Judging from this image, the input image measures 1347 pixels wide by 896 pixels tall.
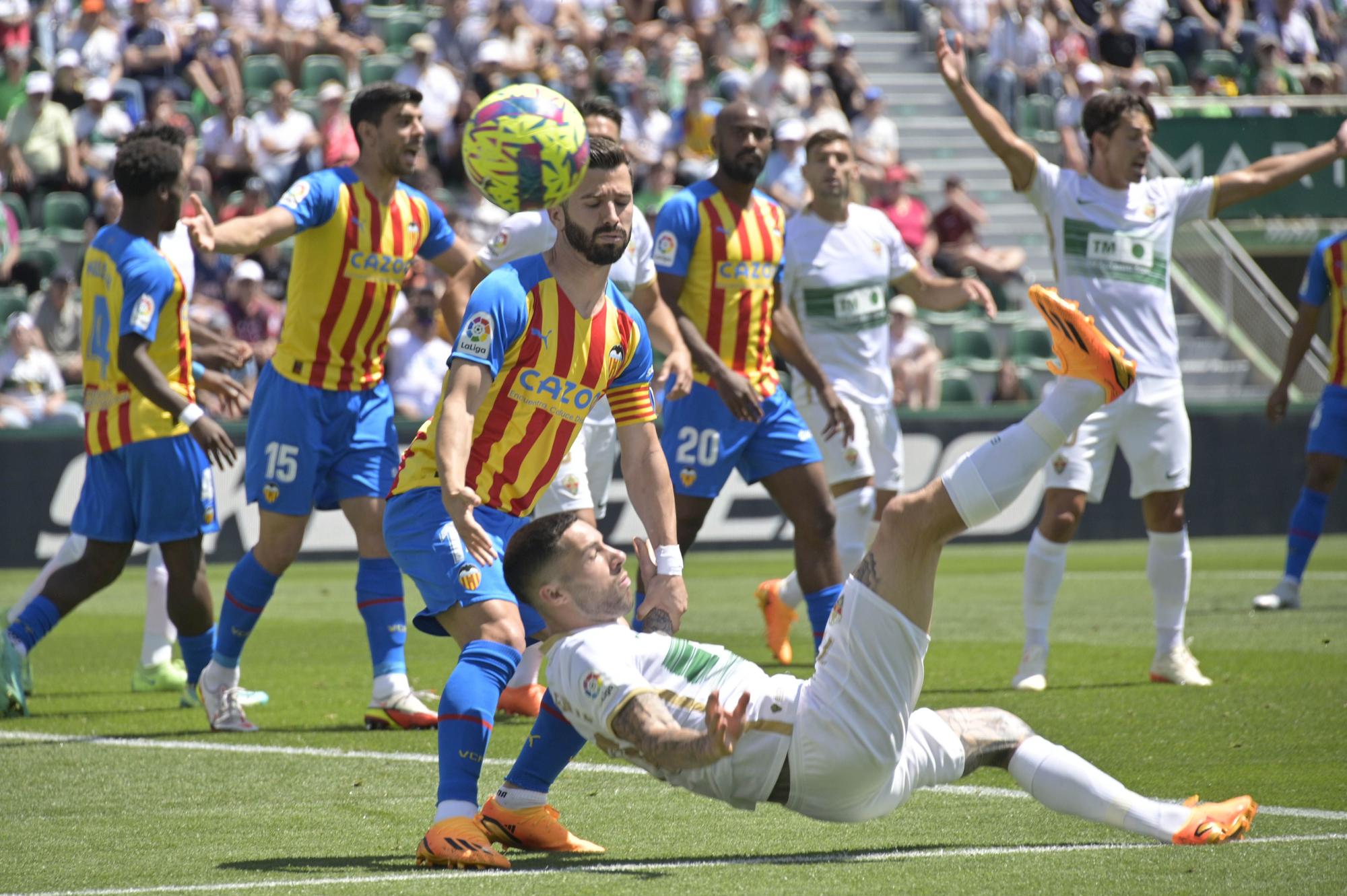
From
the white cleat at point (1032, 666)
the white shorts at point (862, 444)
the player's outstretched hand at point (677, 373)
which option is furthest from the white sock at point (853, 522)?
the player's outstretched hand at point (677, 373)

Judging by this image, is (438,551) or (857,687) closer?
(857,687)

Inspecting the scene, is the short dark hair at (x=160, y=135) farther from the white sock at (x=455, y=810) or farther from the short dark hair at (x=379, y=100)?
the white sock at (x=455, y=810)

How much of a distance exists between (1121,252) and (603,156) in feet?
13.2

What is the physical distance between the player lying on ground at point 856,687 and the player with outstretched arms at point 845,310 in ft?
15.9

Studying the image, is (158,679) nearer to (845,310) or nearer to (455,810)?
(845,310)

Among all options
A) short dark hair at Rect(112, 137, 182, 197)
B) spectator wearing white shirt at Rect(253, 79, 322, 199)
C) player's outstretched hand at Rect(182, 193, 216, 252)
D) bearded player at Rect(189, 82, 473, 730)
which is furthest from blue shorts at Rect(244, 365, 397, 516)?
spectator wearing white shirt at Rect(253, 79, 322, 199)

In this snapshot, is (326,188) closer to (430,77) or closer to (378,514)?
(378,514)

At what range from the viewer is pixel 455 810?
484cm

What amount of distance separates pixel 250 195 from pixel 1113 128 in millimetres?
Result: 10937

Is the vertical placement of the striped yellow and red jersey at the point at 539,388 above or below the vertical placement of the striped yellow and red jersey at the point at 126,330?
above

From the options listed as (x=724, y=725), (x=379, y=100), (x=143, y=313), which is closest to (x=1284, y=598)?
(x=379, y=100)

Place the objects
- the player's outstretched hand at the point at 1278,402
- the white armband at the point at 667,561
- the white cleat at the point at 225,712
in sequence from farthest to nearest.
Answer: the player's outstretched hand at the point at 1278,402 < the white cleat at the point at 225,712 < the white armband at the point at 667,561

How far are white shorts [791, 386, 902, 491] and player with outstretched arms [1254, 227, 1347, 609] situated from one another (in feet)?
9.73

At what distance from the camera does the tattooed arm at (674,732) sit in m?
4.00
